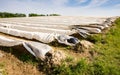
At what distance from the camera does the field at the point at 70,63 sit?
144 inches

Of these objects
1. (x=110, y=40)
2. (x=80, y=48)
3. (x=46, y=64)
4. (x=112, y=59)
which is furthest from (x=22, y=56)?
(x=110, y=40)

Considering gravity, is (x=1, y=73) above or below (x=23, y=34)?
below

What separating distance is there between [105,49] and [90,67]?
42.3 inches

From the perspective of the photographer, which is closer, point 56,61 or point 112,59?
point 56,61

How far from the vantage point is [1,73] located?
3477mm

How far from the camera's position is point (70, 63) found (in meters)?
3.86

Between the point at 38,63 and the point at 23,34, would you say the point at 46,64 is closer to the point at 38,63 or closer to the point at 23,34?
the point at 38,63

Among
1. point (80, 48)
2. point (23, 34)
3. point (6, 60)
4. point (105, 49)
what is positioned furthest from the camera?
point (23, 34)

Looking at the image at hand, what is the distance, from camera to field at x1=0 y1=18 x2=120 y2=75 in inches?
144

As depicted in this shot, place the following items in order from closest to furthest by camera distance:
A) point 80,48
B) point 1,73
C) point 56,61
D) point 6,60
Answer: point 1,73 < point 56,61 < point 6,60 < point 80,48

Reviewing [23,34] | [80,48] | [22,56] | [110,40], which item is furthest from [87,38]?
[22,56]

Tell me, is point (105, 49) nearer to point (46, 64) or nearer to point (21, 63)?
point (46, 64)

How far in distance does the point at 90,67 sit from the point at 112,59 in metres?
0.65

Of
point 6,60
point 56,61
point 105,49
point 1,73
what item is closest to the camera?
point 1,73
